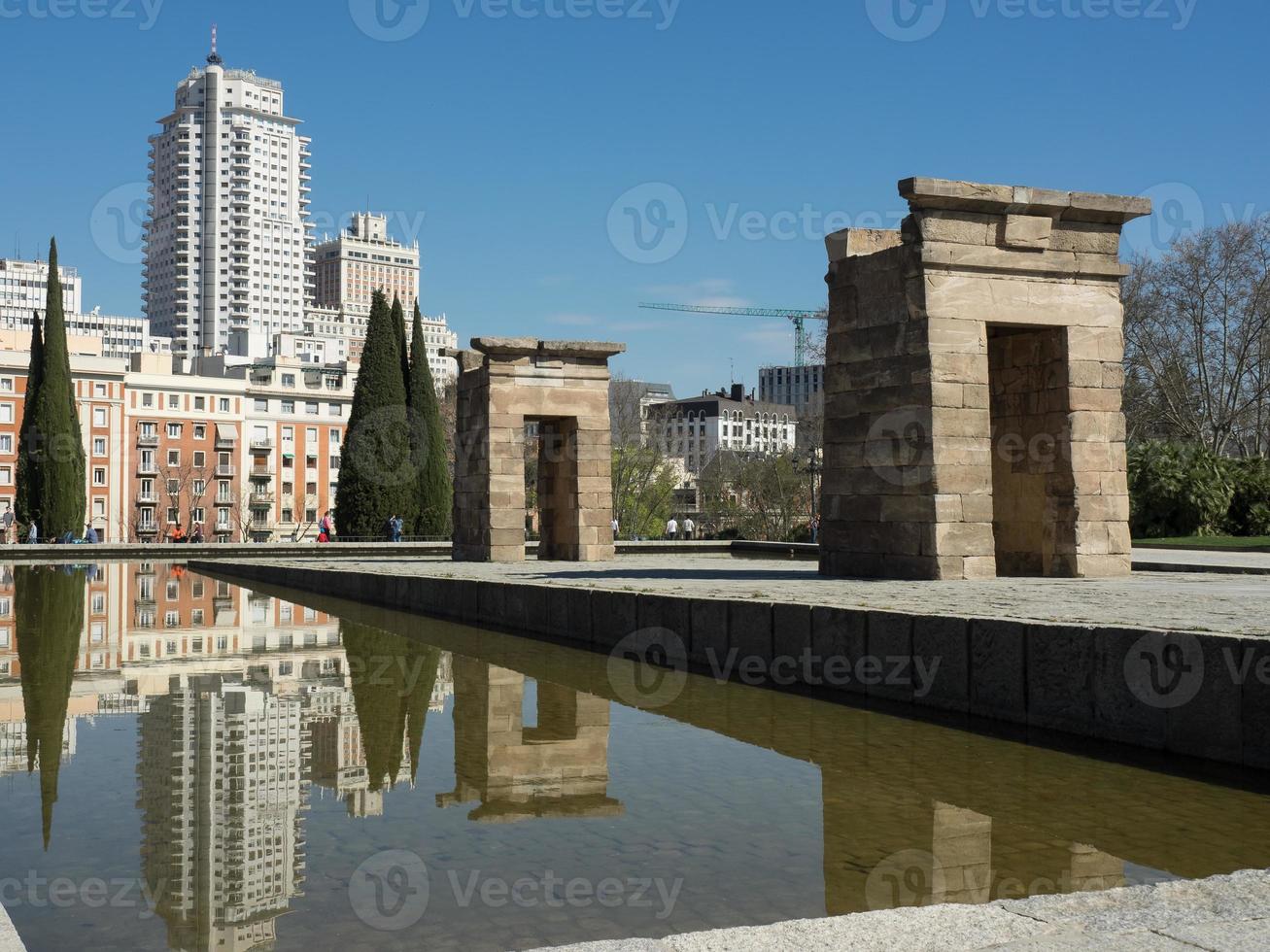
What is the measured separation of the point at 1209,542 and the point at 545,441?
15062mm

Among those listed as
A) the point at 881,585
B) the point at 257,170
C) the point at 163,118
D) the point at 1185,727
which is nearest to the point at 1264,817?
the point at 1185,727

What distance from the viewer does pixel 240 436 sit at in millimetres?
93312

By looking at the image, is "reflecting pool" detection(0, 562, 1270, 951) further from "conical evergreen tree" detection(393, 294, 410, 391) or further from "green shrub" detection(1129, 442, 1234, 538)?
"conical evergreen tree" detection(393, 294, 410, 391)

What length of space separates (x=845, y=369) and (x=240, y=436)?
276ft

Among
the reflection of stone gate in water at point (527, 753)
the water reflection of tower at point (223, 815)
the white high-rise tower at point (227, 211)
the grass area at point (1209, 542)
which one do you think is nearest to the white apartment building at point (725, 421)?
the white high-rise tower at point (227, 211)

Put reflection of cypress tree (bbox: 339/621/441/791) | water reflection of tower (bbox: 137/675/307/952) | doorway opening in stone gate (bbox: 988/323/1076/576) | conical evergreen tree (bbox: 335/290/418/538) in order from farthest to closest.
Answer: conical evergreen tree (bbox: 335/290/418/538) < doorway opening in stone gate (bbox: 988/323/1076/576) < reflection of cypress tree (bbox: 339/621/441/791) < water reflection of tower (bbox: 137/675/307/952)

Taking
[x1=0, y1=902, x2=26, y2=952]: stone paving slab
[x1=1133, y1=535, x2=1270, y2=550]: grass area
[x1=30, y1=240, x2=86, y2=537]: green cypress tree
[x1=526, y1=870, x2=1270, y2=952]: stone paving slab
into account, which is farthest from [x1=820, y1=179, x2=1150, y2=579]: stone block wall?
[x1=30, y1=240, x2=86, y2=537]: green cypress tree

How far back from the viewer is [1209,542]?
96.1ft

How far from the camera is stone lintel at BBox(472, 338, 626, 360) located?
81.5 ft

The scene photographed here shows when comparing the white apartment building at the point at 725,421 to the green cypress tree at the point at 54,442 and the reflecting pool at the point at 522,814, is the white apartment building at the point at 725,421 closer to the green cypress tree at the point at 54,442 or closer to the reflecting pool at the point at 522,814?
the green cypress tree at the point at 54,442

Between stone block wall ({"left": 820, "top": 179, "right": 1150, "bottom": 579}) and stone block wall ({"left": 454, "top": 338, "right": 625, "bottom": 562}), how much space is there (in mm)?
10512

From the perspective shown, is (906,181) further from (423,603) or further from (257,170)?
(257,170)

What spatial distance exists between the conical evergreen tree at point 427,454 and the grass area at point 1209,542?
94.8 ft

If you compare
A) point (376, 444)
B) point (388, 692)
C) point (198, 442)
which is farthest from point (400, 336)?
point (198, 442)
